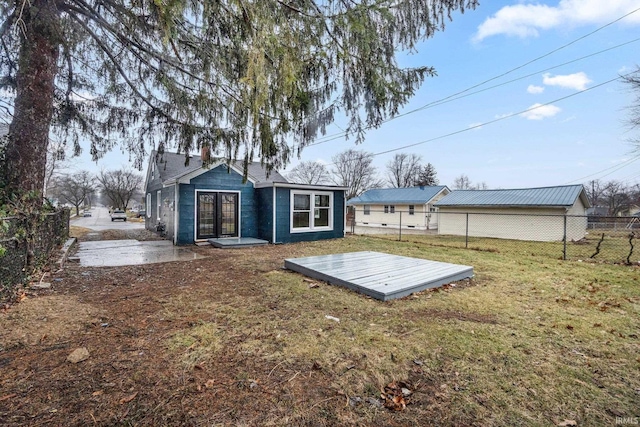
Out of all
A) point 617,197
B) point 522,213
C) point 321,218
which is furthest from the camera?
point 617,197

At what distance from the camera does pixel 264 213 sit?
1089 cm

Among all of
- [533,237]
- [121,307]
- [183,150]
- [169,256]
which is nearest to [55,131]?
[183,150]

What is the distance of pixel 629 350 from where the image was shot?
2574 mm

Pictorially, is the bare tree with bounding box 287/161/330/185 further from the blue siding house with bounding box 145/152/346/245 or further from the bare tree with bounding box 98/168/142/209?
the blue siding house with bounding box 145/152/346/245

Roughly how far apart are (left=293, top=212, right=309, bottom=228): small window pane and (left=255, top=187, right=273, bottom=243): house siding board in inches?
39.6

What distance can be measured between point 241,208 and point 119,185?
3733cm

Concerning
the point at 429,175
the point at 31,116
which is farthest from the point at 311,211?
the point at 429,175

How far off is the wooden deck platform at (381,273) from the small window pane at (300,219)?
15.9 ft

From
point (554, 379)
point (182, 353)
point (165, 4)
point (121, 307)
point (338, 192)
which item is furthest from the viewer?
point (338, 192)

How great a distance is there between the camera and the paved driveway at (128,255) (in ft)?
21.4

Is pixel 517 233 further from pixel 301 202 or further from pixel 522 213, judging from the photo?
pixel 301 202

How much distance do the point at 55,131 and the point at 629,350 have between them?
9441 millimetres

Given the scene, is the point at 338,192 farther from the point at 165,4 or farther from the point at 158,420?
the point at 158,420

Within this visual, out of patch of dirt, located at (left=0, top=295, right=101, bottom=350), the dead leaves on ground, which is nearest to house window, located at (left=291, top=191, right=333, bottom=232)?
patch of dirt, located at (left=0, top=295, right=101, bottom=350)
